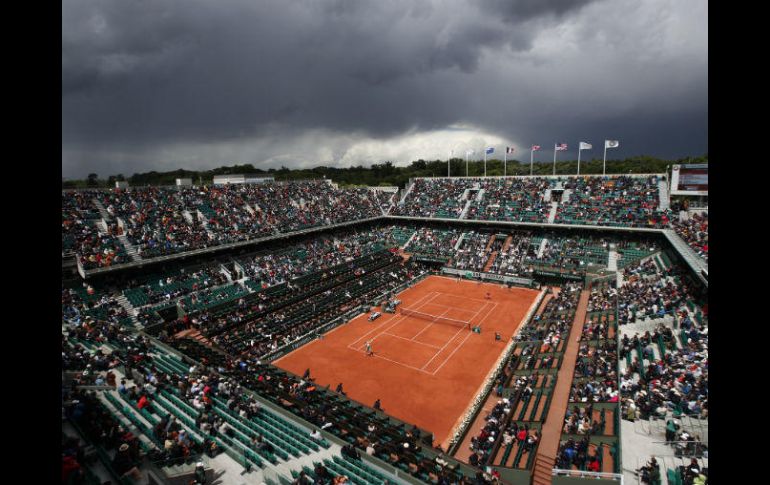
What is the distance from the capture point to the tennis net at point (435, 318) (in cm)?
3431

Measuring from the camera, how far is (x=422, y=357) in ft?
93.6

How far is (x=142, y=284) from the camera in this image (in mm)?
33750

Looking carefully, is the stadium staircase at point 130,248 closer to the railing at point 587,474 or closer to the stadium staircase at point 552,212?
the railing at point 587,474

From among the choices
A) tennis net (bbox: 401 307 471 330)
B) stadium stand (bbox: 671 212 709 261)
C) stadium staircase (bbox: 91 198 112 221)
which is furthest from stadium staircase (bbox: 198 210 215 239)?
stadium stand (bbox: 671 212 709 261)

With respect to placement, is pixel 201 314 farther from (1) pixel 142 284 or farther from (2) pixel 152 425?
(2) pixel 152 425

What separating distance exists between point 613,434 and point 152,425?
19.2 meters

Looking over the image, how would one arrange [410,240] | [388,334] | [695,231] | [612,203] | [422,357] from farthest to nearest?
[410,240]
[612,203]
[695,231]
[388,334]
[422,357]

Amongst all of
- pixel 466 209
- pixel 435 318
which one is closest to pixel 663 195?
pixel 466 209

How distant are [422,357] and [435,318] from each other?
25.0ft

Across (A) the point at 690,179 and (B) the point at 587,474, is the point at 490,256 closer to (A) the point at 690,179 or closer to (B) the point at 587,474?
(A) the point at 690,179

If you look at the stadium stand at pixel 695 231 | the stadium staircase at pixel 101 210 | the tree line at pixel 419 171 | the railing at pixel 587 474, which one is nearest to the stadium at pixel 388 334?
the railing at pixel 587 474

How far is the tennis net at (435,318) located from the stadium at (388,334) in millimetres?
258

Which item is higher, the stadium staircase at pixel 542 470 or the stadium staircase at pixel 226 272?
the stadium staircase at pixel 226 272
